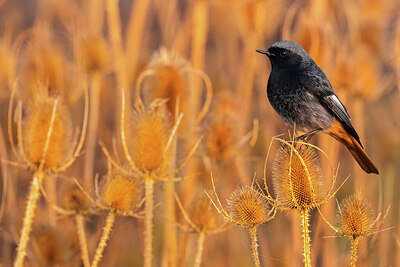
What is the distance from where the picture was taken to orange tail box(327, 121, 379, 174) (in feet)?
7.75

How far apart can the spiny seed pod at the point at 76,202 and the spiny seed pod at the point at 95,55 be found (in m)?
1.78

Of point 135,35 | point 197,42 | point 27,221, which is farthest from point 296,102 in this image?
point 135,35

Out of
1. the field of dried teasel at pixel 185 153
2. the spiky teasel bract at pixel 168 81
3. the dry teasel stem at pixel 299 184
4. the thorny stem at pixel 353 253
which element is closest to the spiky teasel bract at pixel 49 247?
the field of dried teasel at pixel 185 153

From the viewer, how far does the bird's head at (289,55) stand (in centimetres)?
251

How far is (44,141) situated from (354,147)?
1498 mm

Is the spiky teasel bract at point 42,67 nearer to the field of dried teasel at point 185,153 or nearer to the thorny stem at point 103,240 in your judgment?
the field of dried teasel at point 185,153

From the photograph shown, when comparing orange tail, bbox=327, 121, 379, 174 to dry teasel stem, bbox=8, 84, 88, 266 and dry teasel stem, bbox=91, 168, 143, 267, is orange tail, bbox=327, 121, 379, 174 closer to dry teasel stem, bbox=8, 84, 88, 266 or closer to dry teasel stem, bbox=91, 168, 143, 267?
dry teasel stem, bbox=91, 168, 143, 267

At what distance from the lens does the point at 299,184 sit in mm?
1935

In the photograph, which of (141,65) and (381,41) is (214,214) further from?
(381,41)

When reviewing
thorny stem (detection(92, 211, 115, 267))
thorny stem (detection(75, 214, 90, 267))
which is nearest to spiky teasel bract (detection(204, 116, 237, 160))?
thorny stem (detection(75, 214, 90, 267))

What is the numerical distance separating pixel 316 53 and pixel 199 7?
1036mm

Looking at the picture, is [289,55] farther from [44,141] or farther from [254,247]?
[44,141]

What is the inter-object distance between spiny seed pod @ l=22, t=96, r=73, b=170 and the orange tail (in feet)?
4.34

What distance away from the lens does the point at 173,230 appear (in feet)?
11.1
